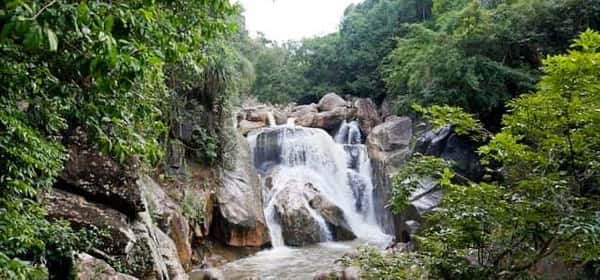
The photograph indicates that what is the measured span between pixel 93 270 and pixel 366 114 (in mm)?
15385

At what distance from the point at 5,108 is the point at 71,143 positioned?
277 cm

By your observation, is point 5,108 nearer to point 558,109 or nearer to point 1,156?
point 1,156

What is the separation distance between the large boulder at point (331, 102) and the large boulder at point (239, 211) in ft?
26.8

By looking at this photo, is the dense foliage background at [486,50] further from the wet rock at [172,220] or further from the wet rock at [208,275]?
the wet rock at [172,220]

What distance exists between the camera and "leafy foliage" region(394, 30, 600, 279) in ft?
10.2

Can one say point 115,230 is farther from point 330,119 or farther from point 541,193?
point 330,119

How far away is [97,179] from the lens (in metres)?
4.94

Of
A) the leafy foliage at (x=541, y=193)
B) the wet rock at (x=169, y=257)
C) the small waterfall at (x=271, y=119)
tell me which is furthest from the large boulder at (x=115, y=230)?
the small waterfall at (x=271, y=119)

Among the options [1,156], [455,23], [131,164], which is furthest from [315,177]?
[1,156]

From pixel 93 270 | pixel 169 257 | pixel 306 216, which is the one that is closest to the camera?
pixel 93 270

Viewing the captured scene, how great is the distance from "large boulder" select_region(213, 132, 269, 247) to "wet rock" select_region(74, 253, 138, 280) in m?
5.37

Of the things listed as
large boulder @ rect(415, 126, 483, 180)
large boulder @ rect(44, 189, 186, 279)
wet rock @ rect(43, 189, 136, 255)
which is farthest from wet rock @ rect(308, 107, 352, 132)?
wet rock @ rect(43, 189, 136, 255)

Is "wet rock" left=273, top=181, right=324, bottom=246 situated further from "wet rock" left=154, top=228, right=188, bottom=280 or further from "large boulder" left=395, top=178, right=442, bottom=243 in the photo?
"wet rock" left=154, top=228, right=188, bottom=280

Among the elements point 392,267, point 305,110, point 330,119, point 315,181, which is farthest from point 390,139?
point 392,267
